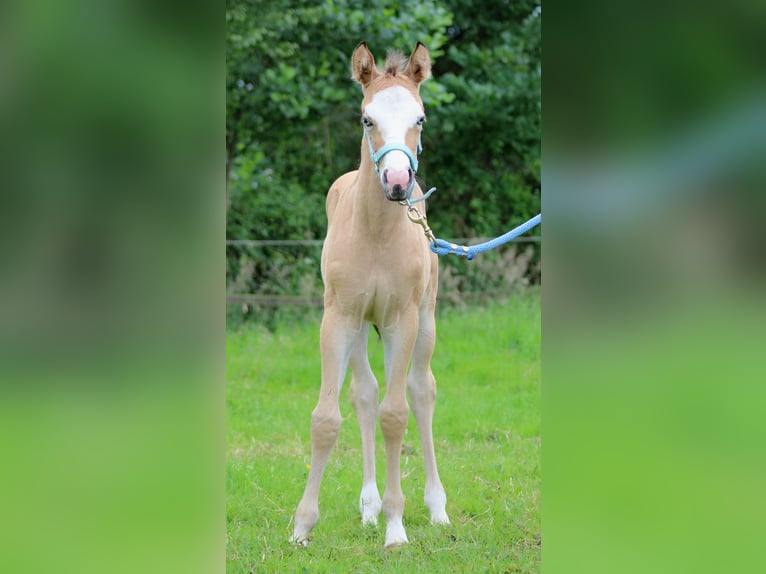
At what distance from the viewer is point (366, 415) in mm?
5004

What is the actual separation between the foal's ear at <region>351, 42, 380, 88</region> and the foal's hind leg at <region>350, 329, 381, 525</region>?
1397 mm

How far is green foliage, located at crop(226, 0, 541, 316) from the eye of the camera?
34.6 feet

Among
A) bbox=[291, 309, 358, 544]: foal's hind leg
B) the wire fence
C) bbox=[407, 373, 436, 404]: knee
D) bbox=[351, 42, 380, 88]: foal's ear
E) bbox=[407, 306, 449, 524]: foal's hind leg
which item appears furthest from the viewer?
the wire fence

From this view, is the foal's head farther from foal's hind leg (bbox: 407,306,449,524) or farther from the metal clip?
foal's hind leg (bbox: 407,306,449,524)

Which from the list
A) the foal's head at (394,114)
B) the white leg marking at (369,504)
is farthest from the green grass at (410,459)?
the foal's head at (394,114)

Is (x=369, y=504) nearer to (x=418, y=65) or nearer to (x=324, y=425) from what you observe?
(x=324, y=425)

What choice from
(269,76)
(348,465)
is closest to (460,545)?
(348,465)

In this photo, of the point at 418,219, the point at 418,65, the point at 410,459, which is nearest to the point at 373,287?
the point at 418,219

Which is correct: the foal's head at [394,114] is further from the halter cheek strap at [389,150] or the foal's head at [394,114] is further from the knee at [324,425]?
the knee at [324,425]

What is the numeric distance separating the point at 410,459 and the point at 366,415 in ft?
4.27

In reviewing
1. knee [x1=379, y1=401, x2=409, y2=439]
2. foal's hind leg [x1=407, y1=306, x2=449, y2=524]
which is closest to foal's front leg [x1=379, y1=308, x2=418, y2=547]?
knee [x1=379, y1=401, x2=409, y2=439]

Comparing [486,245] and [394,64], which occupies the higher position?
[394,64]
